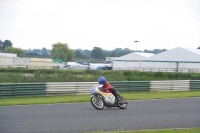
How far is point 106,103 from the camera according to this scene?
48.8 ft

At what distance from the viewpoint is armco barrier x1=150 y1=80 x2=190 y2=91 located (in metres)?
24.2

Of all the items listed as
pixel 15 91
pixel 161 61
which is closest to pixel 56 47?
pixel 161 61

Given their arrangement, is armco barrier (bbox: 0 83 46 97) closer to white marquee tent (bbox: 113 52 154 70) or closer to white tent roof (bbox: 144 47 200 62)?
white tent roof (bbox: 144 47 200 62)

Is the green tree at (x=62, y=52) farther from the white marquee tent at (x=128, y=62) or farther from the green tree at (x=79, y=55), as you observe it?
the white marquee tent at (x=128, y=62)

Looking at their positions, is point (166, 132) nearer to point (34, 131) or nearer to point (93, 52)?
point (34, 131)

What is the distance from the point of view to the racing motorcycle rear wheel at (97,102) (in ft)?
48.2

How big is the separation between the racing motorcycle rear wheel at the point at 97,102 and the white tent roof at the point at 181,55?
3711cm

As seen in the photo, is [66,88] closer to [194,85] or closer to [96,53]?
[194,85]

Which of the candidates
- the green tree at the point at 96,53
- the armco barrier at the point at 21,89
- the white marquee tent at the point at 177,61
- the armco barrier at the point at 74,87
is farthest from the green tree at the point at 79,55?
the armco barrier at the point at 21,89

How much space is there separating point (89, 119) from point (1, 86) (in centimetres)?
866

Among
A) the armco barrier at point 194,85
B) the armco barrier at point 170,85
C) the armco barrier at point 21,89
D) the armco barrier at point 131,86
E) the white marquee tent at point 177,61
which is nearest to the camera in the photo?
the armco barrier at point 21,89

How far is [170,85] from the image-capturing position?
24.8m

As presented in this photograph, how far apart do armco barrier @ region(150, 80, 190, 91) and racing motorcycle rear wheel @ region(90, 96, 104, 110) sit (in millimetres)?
9933

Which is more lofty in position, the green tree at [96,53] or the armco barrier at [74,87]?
the green tree at [96,53]
